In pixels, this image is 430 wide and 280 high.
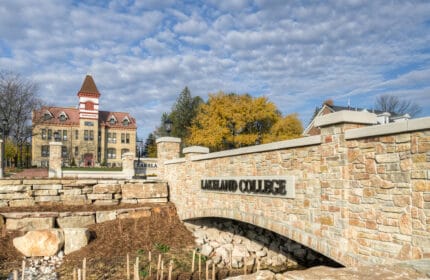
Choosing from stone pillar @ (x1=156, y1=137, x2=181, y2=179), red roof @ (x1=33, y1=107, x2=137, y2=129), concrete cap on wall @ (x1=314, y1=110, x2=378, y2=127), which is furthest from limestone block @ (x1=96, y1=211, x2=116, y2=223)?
red roof @ (x1=33, y1=107, x2=137, y2=129)

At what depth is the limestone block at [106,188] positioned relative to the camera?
14.0 meters

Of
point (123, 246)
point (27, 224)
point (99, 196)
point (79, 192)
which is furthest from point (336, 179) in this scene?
point (79, 192)

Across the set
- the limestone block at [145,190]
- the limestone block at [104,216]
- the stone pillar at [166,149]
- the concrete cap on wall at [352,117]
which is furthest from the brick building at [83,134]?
the concrete cap on wall at [352,117]

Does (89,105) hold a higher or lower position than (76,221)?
higher

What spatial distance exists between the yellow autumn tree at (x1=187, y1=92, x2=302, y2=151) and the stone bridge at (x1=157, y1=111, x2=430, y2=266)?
22.0 m

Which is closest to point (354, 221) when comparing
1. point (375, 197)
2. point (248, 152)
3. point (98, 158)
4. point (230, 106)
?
point (375, 197)

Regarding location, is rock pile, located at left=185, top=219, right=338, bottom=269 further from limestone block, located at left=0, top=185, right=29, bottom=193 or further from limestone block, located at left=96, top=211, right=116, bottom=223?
limestone block, located at left=0, top=185, right=29, bottom=193

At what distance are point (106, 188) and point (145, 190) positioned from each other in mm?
1581

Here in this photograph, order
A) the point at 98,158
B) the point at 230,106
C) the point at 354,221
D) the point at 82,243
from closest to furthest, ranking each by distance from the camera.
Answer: the point at 354,221, the point at 82,243, the point at 230,106, the point at 98,158

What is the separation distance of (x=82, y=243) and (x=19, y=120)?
27363 millimetres

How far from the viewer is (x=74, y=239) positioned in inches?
423

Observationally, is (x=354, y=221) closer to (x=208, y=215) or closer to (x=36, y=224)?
(x=208, y=215)

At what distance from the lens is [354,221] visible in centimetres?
564

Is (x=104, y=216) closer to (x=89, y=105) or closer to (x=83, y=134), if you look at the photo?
(x=83, y=134)
